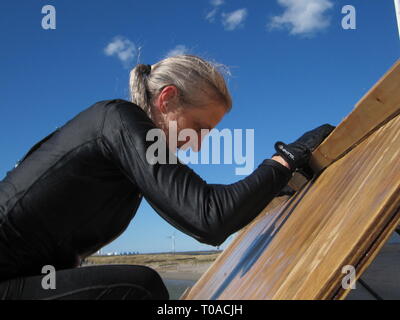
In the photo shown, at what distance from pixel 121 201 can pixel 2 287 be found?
52 cm

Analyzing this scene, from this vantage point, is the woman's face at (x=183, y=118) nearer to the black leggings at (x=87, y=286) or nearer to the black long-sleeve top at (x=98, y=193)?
the black long-sleeve top at (x=98, y=193)

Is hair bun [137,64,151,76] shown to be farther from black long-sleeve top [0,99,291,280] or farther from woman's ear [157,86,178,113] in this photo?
black long-sleeve top [0,99,291,280]

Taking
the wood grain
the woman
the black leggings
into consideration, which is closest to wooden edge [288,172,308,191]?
the wood grain

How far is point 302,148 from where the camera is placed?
6.07 ft

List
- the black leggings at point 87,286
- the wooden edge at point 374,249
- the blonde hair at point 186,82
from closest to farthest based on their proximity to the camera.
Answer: the wooden edge at point 374,249
the black leggings at point 87,286
the blonde hair at point 186,82

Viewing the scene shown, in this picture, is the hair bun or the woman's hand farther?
the hair bun

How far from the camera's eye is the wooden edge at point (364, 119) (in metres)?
1.50

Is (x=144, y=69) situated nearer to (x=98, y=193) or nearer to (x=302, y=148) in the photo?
(x=98, y=193)

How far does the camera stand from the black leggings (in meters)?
1.59

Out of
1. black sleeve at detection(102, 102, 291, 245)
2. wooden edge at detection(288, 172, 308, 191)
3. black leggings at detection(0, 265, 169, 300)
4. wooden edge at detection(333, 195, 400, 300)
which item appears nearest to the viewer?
wooden edge at detection(333, 195, 400, 300)

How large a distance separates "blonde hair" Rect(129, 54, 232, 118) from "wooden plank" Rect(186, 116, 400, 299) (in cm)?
60

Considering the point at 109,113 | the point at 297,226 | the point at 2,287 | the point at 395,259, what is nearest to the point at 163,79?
the point at 109,113

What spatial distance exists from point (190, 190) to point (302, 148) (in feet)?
1.97

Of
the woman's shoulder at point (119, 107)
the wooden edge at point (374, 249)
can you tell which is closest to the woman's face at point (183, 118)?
the woman's shoulder at point (119, 107)
